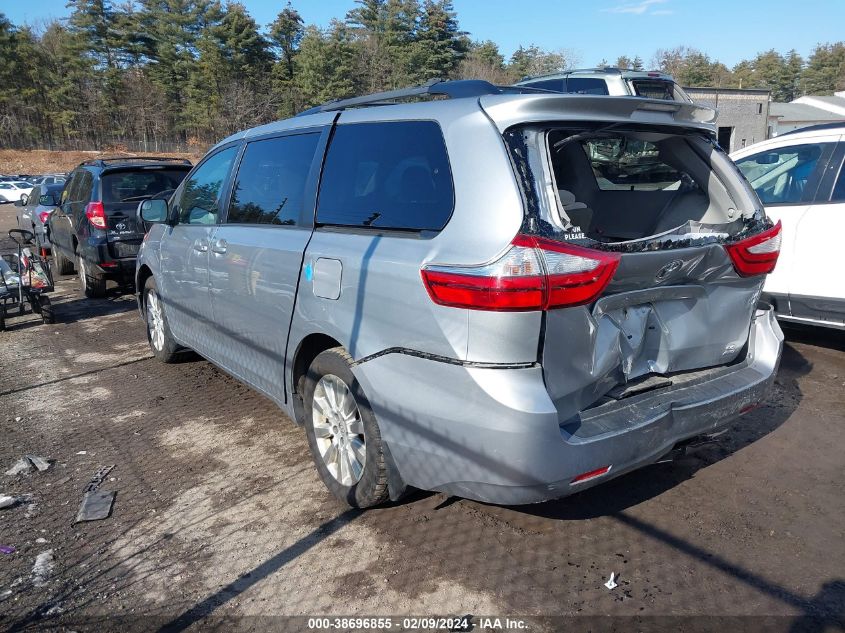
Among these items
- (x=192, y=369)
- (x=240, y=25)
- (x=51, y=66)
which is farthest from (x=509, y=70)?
(x=192, y=369)

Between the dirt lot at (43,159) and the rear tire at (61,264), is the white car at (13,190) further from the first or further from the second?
the rear tire at (61,264)

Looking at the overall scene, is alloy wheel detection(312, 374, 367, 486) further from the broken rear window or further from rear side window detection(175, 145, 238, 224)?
rear side window detection(175, 145, 238, 224)

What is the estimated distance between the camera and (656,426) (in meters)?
2.71

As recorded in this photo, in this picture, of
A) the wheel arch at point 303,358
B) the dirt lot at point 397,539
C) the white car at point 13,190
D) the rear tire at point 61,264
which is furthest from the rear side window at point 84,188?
the white car at point 13,190

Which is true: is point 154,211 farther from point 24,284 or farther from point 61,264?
point 61,264

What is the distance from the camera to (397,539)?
3135 millimetres

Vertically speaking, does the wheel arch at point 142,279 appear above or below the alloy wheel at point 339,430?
above

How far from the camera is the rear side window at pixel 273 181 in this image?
365cm

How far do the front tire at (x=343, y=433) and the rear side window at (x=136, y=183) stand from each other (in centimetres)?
633

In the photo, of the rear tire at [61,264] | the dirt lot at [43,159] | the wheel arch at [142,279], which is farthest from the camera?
the dirt lot at [43,159]

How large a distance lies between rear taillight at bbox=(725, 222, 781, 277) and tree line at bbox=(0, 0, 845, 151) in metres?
47.1

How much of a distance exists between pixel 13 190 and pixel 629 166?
38919 millimetres

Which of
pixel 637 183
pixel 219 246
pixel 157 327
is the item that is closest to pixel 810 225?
pixel 637 183

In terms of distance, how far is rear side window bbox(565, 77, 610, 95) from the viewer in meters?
9.73
